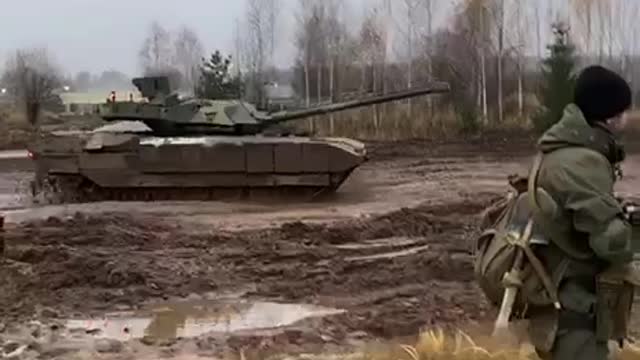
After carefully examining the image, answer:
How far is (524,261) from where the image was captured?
3918 mm

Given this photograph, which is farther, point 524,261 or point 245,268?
point 245,268

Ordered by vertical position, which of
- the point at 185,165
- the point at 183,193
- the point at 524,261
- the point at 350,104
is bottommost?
the point at 183,193

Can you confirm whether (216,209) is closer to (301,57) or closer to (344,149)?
(344,149)

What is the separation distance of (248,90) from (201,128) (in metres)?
22.9

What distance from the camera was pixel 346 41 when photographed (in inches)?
1727

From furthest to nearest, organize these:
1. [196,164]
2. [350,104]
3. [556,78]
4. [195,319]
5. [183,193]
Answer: [556,78] < [350,104] < [183,193] < [196,164] < [195,319]

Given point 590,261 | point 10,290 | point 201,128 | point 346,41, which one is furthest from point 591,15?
point 590,261

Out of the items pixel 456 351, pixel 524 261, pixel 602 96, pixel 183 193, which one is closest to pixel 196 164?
pixel 183 193

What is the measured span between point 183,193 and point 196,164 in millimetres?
641

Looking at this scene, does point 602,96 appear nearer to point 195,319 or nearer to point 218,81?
point 195,319

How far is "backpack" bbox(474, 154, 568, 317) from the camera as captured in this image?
12.7 feet

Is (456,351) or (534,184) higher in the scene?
(534,184)

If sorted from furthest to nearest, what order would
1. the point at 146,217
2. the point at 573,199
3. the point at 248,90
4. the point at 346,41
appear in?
the point at 346,41
the point at 248,90
the point at 146,217
the point at 573,199

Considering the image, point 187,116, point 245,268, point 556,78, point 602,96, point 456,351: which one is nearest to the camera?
point 602,96
